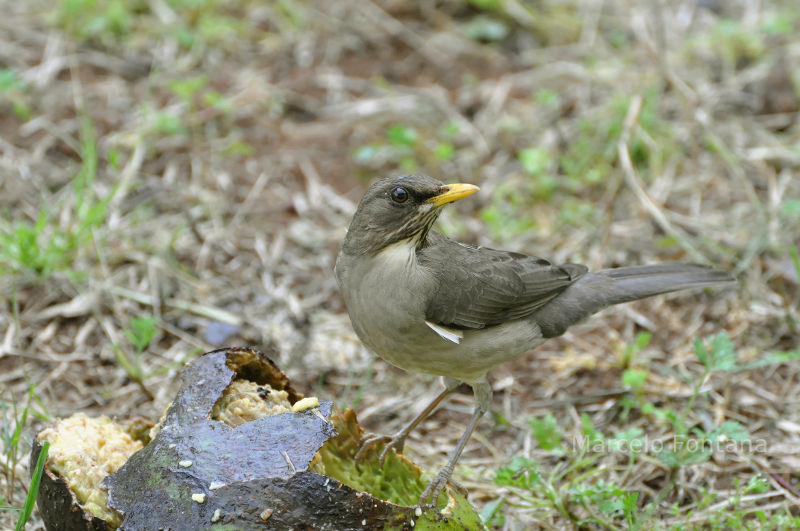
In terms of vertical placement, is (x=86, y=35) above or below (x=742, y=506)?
above

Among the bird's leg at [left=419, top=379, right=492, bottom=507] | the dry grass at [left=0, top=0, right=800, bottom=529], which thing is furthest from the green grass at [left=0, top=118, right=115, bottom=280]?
the bird's leg at [left=419, top=379, right=492, bottom=507]

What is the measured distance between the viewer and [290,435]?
3.19 m

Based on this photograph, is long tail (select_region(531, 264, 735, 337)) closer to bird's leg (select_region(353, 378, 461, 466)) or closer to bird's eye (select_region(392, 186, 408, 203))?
bird's leg (select_region(353, 378, 461, 466))

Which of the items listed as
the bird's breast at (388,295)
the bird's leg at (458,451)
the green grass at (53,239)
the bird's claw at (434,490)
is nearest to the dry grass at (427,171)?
the green grass at (53,239)

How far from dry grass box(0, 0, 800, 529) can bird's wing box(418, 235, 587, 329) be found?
79cm

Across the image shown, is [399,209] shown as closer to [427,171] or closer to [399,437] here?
[399,437]

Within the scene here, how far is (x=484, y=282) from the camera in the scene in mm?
4730

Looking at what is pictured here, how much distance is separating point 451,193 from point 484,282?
2.29ft

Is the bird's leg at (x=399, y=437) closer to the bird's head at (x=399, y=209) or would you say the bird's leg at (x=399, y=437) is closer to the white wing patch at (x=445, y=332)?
the white wing patch at (x=445, y=332)

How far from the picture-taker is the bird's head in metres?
4.27

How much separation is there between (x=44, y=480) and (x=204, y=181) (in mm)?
4128

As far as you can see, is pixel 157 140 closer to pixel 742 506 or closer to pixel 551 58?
pixel 551 58

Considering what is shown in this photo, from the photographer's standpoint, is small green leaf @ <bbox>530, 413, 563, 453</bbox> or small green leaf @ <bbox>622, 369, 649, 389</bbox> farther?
small green leaf @ <bbox>622, 369, 649, 389</bbox>

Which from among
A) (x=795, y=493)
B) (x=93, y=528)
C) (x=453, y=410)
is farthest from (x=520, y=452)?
(x=93, y=528)
